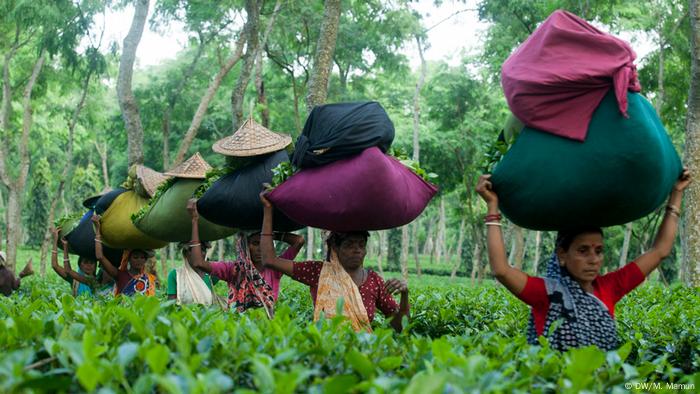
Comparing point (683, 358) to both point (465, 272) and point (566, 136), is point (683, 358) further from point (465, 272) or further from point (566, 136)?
point (465, 272)

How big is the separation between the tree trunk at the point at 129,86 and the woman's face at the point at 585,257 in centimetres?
852

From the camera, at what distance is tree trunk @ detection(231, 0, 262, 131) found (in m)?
11.9

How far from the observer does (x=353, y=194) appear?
4.14 meters

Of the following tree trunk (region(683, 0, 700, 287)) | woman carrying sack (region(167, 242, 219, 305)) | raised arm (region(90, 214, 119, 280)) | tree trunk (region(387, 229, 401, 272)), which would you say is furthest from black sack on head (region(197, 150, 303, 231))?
tree trunk (region(387, 229, 401, 272))

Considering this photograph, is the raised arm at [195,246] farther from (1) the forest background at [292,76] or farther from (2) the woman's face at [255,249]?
(1) the forest background at [292,76]

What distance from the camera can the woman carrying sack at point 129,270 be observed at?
23.3 ft

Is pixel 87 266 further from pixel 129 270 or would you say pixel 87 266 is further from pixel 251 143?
pixel 251 143

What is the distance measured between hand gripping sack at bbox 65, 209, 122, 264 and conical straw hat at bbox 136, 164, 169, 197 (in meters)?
0.97

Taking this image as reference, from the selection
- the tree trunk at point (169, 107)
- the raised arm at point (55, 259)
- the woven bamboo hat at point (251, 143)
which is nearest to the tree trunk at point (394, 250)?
the tree trunk at point (169, 107)

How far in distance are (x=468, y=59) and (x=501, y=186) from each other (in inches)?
633

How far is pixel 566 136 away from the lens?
3.34m

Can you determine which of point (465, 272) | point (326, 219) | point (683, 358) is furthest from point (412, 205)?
point (465, 272)

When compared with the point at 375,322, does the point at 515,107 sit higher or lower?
higher

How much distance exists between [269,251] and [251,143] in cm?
120
